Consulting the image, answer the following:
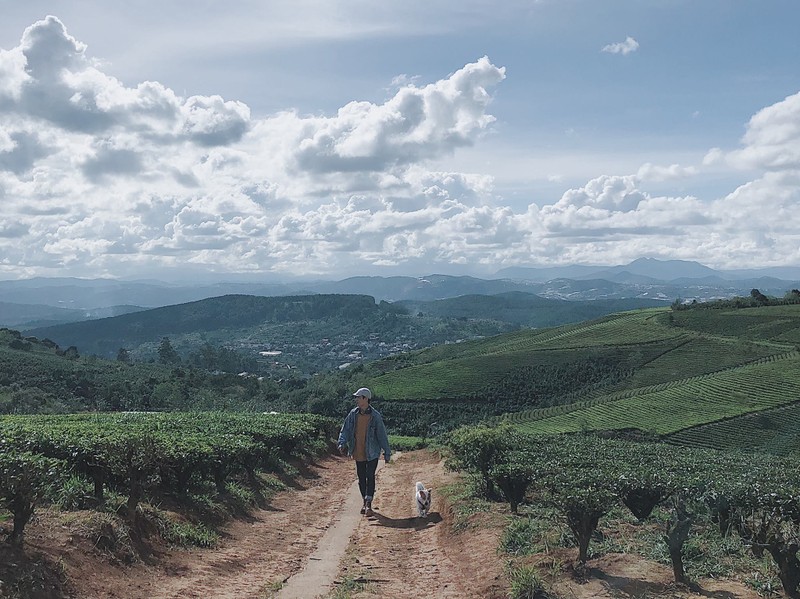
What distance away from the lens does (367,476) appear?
12305mm

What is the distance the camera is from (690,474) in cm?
1282

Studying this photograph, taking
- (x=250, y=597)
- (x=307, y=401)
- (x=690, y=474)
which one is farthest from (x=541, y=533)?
(x=307, y=401)

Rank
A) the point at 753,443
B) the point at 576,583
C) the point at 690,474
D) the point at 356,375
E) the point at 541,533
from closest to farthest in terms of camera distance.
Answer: the point at 576,583 → the point at 541,533 → the point at 690,474 → the point at 753,443 → the point at 356,375

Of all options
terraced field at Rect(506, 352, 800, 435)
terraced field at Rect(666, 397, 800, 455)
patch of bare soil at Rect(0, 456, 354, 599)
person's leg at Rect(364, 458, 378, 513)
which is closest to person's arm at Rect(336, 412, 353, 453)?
person's leg at Rect(364, 458, 378, 513)

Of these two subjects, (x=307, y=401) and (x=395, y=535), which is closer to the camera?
(x=395, y=535)

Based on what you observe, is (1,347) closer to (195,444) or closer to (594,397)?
(594,397)

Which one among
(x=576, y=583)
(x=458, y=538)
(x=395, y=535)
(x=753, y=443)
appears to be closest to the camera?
(x=576, y=583)

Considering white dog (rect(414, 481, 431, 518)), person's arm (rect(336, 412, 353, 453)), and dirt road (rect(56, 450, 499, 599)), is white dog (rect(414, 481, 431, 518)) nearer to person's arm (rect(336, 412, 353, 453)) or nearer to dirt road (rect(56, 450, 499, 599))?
dirt road (rect(56, 450, 499, 599))

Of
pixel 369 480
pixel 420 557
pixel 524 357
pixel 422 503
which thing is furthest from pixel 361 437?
pixel 524 357

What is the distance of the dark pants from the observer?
39.9ft

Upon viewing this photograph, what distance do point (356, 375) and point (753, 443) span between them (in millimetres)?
75420

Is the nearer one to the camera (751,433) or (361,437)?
(361,437)

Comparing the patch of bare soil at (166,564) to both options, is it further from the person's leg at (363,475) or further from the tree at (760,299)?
the tree at (760,299)

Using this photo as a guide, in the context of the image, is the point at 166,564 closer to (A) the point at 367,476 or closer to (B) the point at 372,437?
(B) the point at 372,437
